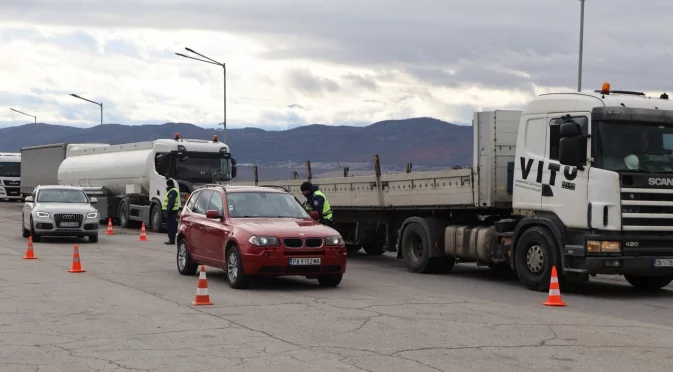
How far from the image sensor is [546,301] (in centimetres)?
1441

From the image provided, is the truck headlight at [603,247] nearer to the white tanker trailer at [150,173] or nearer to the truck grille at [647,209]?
the truck grille at [647,209]

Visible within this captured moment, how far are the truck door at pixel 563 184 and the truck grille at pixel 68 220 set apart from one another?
15.7 meters

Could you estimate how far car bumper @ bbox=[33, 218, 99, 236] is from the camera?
2761 centimetres

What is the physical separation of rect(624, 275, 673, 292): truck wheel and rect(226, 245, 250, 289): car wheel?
6.18 meters

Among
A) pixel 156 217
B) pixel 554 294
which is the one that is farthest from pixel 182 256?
pixel 156 217

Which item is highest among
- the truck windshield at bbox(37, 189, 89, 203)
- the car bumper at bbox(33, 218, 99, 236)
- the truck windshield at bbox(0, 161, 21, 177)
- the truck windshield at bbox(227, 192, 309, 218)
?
the truck windshield at bbox(0, 161, 21, 177)

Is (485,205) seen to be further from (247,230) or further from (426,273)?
(247,230)

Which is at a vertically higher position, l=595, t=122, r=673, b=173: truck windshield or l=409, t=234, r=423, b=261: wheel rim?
l=595, t=122, r=673, b=173: truck windshield

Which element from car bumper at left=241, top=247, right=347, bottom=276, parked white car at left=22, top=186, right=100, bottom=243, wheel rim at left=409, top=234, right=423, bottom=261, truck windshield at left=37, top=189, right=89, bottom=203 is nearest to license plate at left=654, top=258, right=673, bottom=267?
car bumper at left=241, top=247, right=347, bottom=276

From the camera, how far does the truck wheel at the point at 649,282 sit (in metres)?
16.9

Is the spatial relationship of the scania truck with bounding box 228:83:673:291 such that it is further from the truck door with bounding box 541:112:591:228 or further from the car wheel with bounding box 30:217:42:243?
the car wheel with bounding box 30:217:42:243

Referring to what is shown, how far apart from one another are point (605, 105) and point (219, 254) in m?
6.27

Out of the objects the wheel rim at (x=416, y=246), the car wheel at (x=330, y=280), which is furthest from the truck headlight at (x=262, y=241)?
the wheel rim at (x=416, y=246)

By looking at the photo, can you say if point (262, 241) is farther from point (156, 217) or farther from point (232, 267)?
point (156, 217)
